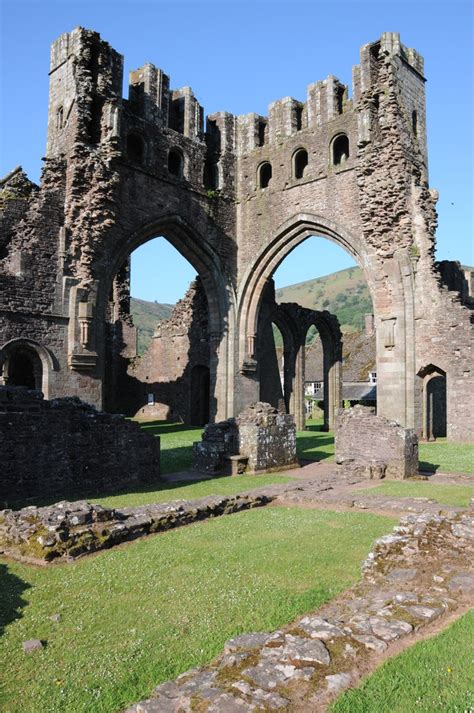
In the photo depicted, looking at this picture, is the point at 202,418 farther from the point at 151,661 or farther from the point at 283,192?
the point at 151,661

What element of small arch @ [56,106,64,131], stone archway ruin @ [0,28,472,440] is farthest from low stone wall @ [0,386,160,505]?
small arch @ [56,106,64,131]

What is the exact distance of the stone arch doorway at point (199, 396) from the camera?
82.6 feet

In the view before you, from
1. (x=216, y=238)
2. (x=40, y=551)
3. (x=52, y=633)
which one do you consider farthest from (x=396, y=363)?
(x=52, y=633)

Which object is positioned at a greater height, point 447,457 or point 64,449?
point 64,449

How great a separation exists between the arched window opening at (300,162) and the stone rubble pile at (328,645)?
56.8ft

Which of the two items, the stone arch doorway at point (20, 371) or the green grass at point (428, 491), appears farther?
the stone arch doorway at point (20, 371)

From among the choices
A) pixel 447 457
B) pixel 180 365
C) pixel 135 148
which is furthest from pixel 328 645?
pixel 180 365

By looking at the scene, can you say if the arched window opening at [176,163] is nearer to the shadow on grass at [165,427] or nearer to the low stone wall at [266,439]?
the shadow on grass at [165,427]

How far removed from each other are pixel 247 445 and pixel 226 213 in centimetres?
1159

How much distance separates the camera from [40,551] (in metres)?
5.53

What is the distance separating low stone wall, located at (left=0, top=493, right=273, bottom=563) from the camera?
564 centimetres

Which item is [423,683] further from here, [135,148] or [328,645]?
[135,148]

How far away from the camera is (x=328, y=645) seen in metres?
Result: 3.32

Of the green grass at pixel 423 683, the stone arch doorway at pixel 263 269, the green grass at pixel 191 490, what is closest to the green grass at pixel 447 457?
the green grass at pixel 191 490
